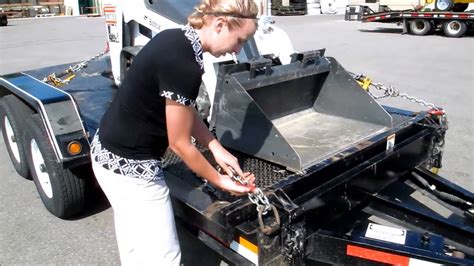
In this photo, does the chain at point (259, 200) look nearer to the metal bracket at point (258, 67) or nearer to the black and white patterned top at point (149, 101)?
the black and white patterned top at point (149, 101)

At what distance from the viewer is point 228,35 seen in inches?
74.3

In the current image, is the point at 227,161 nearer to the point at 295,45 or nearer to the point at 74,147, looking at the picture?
the point at 74,147

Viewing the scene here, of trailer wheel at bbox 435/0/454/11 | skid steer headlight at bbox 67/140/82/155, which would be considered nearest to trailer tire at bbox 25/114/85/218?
skid steer headlight at bbox 67/140/82/155

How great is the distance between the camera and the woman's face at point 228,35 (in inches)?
73.7

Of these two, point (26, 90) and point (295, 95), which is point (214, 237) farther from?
point (26, 90)

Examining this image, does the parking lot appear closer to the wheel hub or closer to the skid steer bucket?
the wheel hub

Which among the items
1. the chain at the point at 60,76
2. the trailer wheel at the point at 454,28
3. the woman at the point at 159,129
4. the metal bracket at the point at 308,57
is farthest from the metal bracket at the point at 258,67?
the trailer wheel at the point at 454,28

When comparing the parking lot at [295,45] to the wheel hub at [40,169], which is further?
the wheel hub at [40,169]

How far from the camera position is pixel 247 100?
2881 mm

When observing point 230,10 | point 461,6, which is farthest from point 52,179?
point 461,6

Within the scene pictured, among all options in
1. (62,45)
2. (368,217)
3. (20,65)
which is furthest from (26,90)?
(62,45)

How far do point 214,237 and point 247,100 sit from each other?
3.03 ft

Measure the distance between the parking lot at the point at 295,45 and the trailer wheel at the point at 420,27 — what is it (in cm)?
64

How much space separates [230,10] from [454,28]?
1722 centimetres
